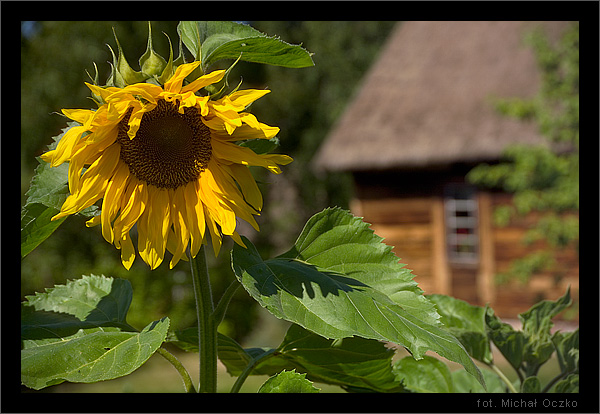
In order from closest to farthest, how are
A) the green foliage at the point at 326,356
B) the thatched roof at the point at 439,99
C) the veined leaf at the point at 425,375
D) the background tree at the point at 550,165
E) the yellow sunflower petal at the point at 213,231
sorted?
the yellow sunflower petal at the point at 213,231
the green foliage at the point at 326,356
the veined leaf at the point at 425,375
the background tree at the point at 550,165
the thatched roof at the point at 439,99

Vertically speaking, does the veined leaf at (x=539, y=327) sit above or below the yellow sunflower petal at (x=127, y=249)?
below

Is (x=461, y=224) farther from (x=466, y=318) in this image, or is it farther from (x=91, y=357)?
(x=91, y=357)

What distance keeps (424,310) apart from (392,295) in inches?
2.3

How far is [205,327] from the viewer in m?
1.04

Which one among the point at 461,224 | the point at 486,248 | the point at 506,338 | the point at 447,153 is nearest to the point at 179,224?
the point at 506,338

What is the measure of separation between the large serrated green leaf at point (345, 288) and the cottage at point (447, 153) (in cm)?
878

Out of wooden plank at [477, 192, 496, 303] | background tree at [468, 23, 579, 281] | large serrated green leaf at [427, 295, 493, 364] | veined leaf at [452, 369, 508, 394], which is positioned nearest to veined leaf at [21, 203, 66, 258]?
large serrated green leaf at [427, 295, 493, 364]

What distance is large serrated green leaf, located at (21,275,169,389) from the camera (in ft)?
3.07

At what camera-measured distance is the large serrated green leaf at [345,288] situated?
35.7 inches

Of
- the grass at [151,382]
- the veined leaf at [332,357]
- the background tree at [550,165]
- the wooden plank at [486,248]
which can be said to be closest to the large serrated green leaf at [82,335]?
the veined leaf at [332,357]

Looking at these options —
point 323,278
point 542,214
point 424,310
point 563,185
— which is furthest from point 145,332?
point 542,214

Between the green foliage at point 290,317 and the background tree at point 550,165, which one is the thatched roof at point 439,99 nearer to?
the background tree at point 550,165

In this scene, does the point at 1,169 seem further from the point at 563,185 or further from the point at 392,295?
the point at 563,185

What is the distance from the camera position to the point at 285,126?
507 inches
